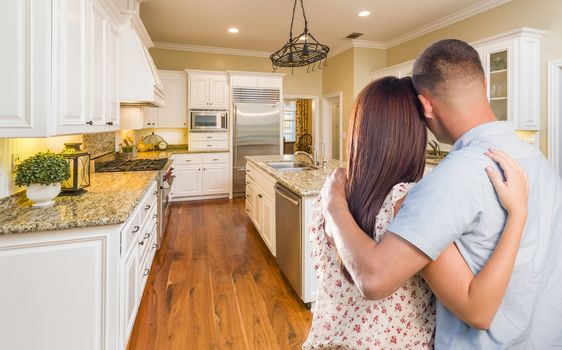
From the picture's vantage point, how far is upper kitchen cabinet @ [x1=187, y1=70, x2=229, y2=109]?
19.7ft

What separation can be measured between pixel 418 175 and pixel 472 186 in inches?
7.2

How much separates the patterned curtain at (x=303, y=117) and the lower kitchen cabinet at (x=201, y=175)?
5081 millimetres

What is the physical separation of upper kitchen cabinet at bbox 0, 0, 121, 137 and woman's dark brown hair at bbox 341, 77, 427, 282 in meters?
1.51

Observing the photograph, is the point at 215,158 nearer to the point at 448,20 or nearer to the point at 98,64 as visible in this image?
the point at 98,64

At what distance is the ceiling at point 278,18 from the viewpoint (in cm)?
427

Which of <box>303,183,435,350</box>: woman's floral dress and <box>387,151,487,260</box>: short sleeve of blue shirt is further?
<box>303,183,435,350</box>: woman's floral dress

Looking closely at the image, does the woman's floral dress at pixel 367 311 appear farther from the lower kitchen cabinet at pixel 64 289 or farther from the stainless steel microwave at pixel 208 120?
the stainless steel microwave at pixel 208 120

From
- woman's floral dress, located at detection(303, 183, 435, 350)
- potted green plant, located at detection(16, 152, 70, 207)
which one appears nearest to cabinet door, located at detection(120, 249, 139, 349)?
potted green plant, located at detection(16, 152, 70, 207)

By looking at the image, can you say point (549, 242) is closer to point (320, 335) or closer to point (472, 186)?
point (472, 186)

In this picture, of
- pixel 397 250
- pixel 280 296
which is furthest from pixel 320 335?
pixel 280 296

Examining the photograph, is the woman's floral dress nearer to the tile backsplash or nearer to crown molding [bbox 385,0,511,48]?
the tile backsplash

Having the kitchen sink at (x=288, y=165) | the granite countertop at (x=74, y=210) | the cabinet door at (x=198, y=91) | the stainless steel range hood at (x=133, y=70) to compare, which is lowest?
the granite countertop at (x=74, y=210)

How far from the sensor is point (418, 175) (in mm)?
790

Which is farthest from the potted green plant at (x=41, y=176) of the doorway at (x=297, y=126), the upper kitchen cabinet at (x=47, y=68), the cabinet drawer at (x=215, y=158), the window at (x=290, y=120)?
the window at (x=290, y=120)
